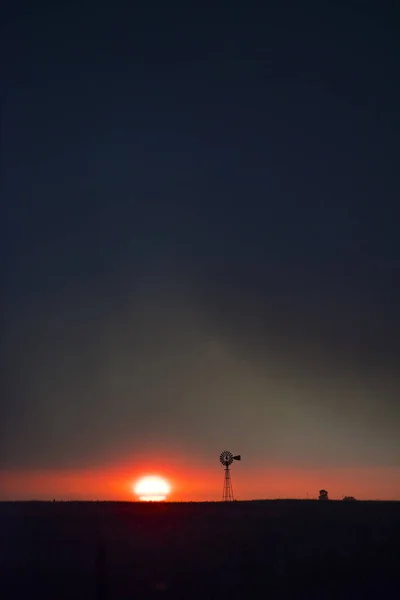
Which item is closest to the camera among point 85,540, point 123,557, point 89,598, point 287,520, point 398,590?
point 89,598

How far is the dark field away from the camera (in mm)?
35844

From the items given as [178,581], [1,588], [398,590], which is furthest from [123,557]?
[398,590]

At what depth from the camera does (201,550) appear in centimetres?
4212

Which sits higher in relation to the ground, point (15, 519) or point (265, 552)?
point (15, 519)

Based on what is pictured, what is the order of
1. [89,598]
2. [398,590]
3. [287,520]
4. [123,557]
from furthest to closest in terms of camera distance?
[287,520] < [123,557] < [398,590] < [89,598]

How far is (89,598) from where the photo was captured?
33.8 meters

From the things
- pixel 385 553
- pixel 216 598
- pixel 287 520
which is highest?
pixel 287 520

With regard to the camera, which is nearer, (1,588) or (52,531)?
(1,588)

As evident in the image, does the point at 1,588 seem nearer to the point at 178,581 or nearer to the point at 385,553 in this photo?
the point at 178,581

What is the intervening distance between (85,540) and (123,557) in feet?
16.1

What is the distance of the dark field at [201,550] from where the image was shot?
118 feet

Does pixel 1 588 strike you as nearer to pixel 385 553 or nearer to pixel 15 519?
pixel 15 519

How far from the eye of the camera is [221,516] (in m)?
50.2

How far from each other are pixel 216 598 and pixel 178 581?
297 cm
